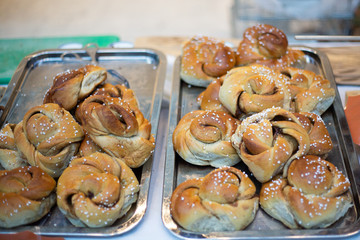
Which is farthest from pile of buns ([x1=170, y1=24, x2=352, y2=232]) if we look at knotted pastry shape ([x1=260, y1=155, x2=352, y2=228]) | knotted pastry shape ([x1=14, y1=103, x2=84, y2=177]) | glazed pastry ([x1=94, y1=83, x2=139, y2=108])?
knotted pastry shape ([x1=14, y1=103, x2=84, y2=177])

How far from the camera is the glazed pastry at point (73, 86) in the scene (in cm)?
213

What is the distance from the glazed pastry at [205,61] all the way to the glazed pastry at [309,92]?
412 mm

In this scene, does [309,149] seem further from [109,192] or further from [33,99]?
[33,99]

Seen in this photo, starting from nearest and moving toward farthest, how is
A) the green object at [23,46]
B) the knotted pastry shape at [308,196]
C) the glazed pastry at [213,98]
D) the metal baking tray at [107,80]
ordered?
the knotted pastry shape at [308,196], the metal baking tray at [107,80], the glazed pastry at [213,98], the green object at [23,46]

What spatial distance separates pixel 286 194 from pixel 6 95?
1.78 meters

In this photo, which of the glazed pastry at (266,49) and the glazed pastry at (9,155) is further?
the glazed pastry at (266,49)

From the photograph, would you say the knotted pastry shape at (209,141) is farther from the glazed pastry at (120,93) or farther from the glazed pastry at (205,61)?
the glazed pastry at (205,61)

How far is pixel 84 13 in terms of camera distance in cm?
518

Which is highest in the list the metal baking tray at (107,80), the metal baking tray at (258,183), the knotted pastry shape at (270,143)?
the knotted pastry shape at (270,143)

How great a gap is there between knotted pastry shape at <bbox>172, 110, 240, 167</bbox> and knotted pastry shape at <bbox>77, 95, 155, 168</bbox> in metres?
0.17

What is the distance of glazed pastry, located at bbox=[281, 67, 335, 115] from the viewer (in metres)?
2.11

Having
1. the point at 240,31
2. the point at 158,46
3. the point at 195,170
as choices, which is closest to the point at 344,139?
the point at 195,170

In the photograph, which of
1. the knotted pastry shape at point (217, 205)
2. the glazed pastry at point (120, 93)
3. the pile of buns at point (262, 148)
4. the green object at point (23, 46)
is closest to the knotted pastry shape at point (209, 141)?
the pile of buns at point (262, 148)

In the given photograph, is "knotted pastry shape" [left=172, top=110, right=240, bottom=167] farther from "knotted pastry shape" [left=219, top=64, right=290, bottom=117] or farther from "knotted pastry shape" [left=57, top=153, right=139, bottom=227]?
"knotted pastry shape" [left=57, top=153, right=139, bottom=227]
